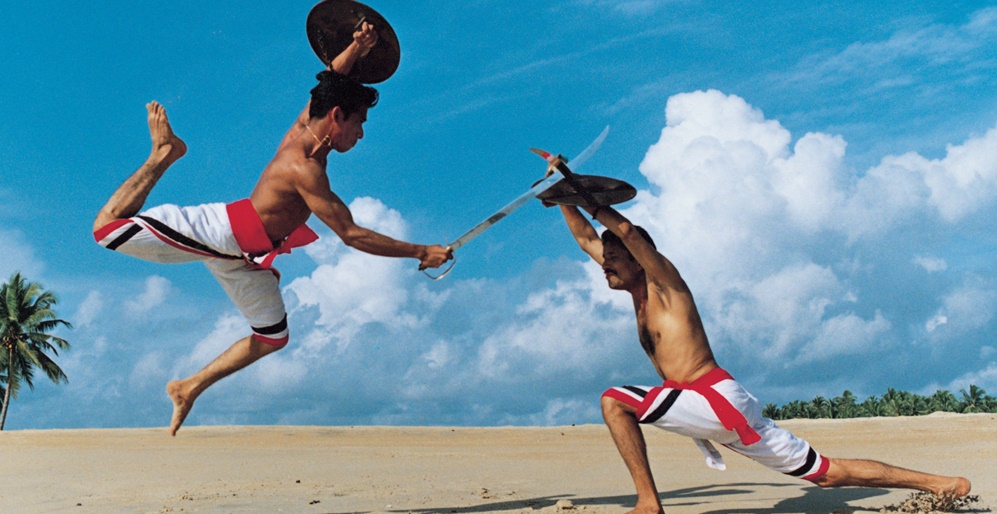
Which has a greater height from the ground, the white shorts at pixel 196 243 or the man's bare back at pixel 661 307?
the white shorts at pixel 196 243

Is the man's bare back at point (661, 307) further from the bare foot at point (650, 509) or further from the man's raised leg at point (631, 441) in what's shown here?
the bare foot at point (650, 509)

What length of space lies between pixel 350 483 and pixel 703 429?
16.4 feet

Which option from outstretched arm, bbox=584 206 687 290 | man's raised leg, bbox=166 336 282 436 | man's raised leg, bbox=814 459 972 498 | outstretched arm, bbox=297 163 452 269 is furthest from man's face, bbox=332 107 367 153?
man's raised leg, bbox=814 459 972 498

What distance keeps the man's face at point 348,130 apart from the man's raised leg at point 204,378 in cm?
Result: 174

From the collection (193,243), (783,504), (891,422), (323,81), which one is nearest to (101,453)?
(193,243)

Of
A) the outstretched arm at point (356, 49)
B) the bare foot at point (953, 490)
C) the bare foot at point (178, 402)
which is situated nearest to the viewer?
the bare foot at point (953, 490)

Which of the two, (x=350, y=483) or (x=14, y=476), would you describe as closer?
(x=350, y=483)

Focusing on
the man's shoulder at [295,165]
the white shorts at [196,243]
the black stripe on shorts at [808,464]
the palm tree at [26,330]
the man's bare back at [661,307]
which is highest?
the palm tree at [26,330]

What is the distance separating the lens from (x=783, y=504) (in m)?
6.81

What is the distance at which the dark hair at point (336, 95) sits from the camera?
615 centimetres

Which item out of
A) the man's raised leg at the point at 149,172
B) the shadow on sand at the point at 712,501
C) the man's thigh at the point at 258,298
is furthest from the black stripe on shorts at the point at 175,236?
the shadow on sand at the point at 712,501

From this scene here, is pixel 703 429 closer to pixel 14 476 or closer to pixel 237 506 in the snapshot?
pixel 237 506

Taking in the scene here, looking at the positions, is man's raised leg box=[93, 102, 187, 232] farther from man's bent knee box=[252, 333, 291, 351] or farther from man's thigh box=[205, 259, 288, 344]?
man's bent knee box=[252, 333, 291, 351]

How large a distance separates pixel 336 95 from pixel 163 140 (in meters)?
1.34
